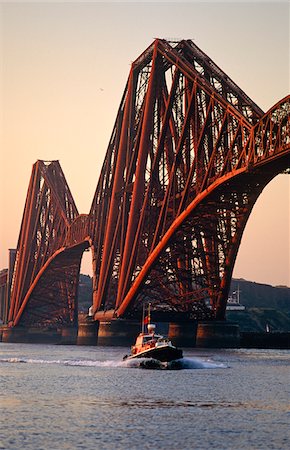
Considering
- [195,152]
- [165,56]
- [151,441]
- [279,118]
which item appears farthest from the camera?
[165,56]

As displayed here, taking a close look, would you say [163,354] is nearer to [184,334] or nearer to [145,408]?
[145,408]

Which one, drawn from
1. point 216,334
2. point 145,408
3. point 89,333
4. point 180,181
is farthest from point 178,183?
point 145,408

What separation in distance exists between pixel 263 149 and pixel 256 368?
18.0 meters

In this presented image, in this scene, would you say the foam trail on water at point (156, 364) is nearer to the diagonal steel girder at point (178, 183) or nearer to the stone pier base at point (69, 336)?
the diagonal steel girder at point (178, 183)

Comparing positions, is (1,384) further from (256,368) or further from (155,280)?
(155,280)

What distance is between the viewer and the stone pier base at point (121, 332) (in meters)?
128

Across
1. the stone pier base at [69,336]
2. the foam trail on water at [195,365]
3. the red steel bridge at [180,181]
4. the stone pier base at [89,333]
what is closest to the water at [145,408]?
the foam trail on water at [195,365]

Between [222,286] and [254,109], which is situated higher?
[254,109]

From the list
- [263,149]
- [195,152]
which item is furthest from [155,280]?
[263,149]

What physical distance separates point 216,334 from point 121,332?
10.7 meters

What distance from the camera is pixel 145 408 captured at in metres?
57.1

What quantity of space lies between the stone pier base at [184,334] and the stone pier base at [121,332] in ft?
14.0

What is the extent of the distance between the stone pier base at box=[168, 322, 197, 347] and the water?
116 feet

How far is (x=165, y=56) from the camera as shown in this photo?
123 meters
